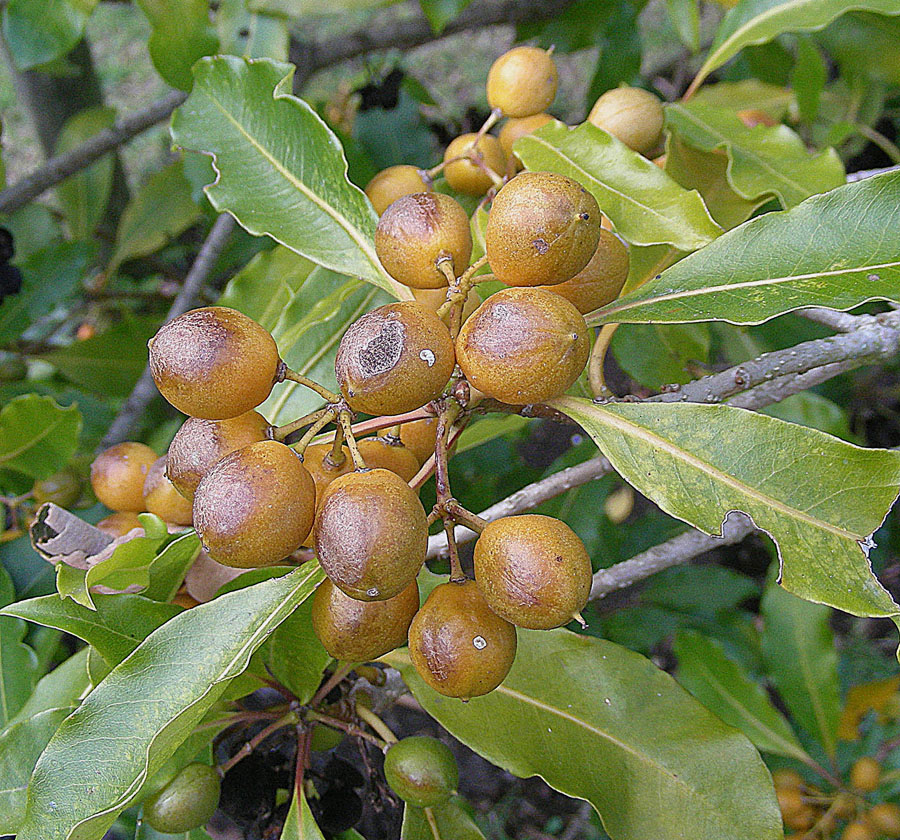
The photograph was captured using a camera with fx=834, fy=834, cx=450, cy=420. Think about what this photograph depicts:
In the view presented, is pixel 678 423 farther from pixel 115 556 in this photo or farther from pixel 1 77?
pixel 1 77

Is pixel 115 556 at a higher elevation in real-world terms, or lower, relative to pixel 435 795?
higher

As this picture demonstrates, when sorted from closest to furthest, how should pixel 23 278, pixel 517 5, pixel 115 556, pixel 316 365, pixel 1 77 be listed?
pixel 115 556, pixel 316 365, pixel 23 278, pixel 517 5, pixel 1 77

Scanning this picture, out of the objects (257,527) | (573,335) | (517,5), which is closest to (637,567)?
(573,335)

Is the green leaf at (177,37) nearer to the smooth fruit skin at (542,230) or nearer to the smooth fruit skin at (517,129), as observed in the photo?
the smooth fruit skin at (517,129)

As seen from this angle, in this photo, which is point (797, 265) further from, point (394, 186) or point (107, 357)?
point (107, 357)

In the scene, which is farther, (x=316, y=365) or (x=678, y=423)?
(x=316, y=365)

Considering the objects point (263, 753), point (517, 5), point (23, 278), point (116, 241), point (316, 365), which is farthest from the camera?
point (116, 241)

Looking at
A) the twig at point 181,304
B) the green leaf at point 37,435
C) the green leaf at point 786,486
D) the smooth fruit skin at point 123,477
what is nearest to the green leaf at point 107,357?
the twig at point 181,304
